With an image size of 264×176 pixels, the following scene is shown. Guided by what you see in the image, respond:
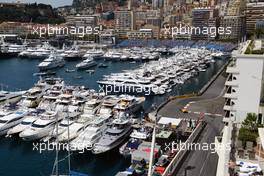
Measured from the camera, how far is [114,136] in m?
20.4

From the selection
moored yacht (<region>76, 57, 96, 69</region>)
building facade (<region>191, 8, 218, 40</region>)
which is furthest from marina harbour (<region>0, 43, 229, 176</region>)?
building facade (<region>191, 8, 218, 40</region>)

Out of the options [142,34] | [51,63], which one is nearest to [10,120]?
[51,63]

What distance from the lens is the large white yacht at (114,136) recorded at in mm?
19391

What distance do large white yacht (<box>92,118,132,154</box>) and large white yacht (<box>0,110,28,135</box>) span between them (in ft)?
22.5

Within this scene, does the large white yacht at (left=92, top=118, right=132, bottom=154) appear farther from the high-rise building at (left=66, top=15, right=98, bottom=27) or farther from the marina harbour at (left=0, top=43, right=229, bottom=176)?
the high-rise building at (left=66, top=15, right=98, bottom=27)

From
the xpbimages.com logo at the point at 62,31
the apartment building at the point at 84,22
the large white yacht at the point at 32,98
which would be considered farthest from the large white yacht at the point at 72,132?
the apartment building at the point at 84,22

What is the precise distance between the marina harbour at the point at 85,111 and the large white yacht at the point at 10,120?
96 millimetres

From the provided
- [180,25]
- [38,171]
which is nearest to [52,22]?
[180,25]

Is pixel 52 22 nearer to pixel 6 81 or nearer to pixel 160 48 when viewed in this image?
pixel 160 48

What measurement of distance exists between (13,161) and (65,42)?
70600mm

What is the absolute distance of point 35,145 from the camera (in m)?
21.4

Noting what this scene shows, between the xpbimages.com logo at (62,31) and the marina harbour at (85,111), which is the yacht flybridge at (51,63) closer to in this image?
the marina harbour at (85,111)

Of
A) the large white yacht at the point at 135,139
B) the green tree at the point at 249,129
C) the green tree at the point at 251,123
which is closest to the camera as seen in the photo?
Answer: the green tree at the point at 249,129

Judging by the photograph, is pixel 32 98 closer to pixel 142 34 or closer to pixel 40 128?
pixel 40 128
